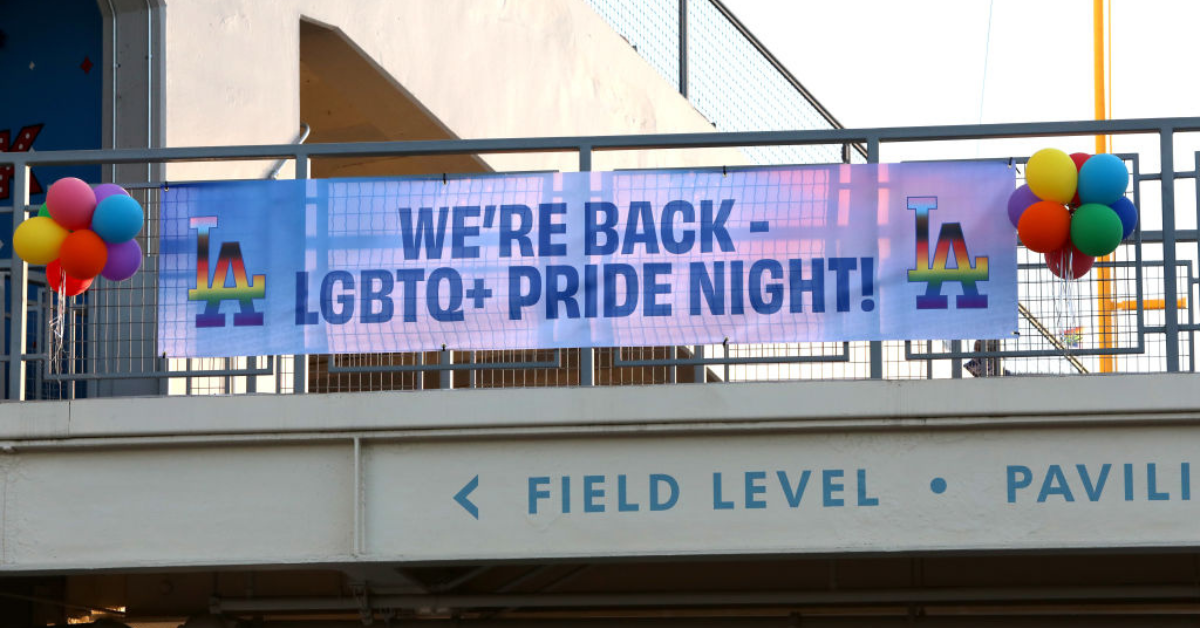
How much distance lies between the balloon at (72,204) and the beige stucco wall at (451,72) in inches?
107

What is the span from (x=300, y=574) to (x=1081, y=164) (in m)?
5.20

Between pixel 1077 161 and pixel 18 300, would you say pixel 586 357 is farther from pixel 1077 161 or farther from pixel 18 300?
pixel 18 300

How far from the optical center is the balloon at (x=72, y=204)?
782 centimetres

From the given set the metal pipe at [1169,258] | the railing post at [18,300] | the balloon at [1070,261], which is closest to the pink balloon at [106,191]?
the railing post at [18,300]

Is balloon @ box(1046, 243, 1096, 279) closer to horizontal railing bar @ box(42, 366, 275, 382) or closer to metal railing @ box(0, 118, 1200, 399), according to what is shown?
metal railing @ box(0, 118, 1200, 399)

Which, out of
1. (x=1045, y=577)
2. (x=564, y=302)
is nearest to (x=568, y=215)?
(x=564, y=302)

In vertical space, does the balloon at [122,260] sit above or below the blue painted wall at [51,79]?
below

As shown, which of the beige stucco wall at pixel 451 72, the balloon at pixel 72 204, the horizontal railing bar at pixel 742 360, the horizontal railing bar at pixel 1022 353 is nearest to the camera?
the horizontal railing bar at pixel 1022 353

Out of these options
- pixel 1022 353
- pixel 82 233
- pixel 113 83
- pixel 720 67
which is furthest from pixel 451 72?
pixel 1022 353

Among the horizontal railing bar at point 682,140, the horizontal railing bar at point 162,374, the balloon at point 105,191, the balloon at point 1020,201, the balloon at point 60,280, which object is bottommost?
the horizontal railing bar at point 162,374

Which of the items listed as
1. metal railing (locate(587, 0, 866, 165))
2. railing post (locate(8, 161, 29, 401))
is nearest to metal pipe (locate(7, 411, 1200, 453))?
railing post (locate(8, 161, 29, 401))

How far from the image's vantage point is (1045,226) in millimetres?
7539

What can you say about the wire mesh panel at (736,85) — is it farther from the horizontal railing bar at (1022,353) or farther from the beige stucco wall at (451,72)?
the horizontal railing bar at (1022,353)

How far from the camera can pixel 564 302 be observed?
26.3ft
